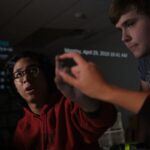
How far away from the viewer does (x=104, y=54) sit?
1.02 m

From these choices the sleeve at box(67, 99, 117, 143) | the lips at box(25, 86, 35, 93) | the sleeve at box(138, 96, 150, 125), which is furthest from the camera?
the lips at box(25, 86, 35, 93)

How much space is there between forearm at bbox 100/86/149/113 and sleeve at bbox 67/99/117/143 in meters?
0.14

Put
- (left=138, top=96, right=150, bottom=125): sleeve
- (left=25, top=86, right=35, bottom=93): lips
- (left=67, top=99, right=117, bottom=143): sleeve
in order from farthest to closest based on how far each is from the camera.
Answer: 1. (left=25, top=86, right=35, bottom=93): lips
2. (left=67, top=99, right=117, bottom=143): sleeve
3. (left=138, top=96, right=150, bottom=125): sleeve

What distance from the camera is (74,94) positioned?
0.55 metres

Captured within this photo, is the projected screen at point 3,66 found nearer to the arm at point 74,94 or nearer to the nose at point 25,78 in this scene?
the nose at point 25,78

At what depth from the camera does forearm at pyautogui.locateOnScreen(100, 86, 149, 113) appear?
46cm

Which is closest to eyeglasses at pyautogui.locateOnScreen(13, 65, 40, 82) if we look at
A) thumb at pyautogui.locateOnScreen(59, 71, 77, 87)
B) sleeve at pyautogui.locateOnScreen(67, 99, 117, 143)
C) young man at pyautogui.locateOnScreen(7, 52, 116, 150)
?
young man at pyautogui.locateOnScreen(7, 52, 116, 150)

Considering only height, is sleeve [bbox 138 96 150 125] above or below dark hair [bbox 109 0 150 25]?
below

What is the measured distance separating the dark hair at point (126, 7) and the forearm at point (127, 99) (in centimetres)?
27

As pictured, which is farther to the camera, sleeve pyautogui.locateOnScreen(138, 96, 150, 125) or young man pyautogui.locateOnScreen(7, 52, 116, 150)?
young man pyautogui.locateOnScreen(7, 52, 116, 150)

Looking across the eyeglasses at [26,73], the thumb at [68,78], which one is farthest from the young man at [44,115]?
the thumb at [68,78]

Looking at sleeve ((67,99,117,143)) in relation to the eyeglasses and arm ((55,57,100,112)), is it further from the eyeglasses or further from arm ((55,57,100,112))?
the eyeglasses

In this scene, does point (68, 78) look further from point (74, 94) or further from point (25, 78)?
point (25, 78)

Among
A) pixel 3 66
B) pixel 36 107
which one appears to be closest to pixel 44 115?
pixel 36 107
